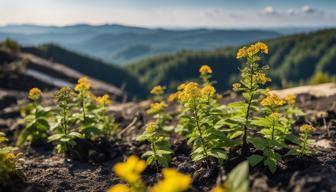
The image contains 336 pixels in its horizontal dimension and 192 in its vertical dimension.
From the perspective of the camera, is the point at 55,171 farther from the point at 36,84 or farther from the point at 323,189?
the point at 36,84

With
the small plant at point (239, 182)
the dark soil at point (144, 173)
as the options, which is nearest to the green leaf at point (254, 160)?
the dark soil at point (144, 173)

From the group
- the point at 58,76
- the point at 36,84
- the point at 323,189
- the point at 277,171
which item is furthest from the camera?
the point at 58,76

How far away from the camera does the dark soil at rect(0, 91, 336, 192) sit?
5.10 metres

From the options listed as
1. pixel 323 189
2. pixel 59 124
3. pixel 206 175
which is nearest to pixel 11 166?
pixel 59 124

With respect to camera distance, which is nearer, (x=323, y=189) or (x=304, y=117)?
(x=323, y=189)

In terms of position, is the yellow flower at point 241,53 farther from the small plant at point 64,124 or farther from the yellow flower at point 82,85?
the yellow flower at point 82,85

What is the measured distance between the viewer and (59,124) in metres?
8.47

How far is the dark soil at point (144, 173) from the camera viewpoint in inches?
201

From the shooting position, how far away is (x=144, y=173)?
7367mm

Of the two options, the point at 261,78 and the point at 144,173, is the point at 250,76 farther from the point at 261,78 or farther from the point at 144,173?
the point at 144,173

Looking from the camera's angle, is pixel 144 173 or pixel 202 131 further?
pixel 144 173

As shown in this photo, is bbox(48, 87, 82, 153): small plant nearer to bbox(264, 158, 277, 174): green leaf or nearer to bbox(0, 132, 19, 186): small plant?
Answer: bbox(0, 132, 19, 186): small plant

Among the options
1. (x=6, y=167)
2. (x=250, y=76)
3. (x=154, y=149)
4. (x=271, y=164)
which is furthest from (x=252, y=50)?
(x=6, y=167)

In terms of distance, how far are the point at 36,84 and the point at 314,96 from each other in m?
23.9
